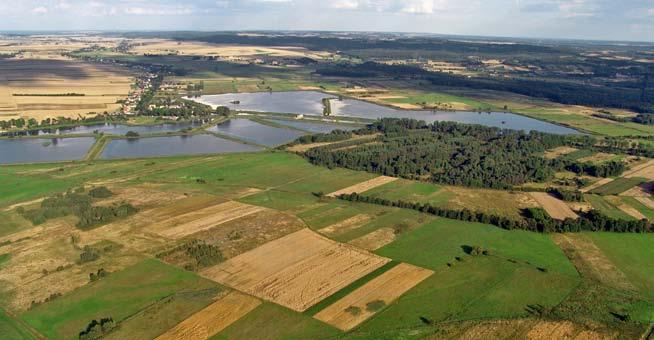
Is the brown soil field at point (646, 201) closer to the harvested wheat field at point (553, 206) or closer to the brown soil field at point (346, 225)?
the harvested wheat field at point (553, 206)

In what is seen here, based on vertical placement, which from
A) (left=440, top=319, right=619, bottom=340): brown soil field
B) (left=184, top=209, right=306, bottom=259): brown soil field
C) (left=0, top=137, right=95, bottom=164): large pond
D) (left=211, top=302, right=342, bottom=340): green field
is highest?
(left=0, top=137, right=95, bottom=164): large pond

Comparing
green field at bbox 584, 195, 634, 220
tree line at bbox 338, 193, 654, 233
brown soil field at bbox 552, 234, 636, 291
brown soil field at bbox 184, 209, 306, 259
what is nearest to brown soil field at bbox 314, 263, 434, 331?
brown soil field at bbox 184, 209, 306, 259

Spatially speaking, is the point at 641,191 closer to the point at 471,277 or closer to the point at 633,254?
the point at 633,254

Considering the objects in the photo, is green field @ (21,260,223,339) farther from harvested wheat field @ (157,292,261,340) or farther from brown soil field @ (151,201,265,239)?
brown soil field @ (151,201,265,239)

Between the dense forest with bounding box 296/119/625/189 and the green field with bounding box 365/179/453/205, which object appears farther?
the dense forest with bounding box 296/119/625/189

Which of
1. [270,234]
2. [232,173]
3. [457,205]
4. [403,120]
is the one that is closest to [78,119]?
[232,173]

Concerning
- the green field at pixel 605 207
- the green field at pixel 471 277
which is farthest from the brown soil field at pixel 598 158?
the green field at pixel 471 277
